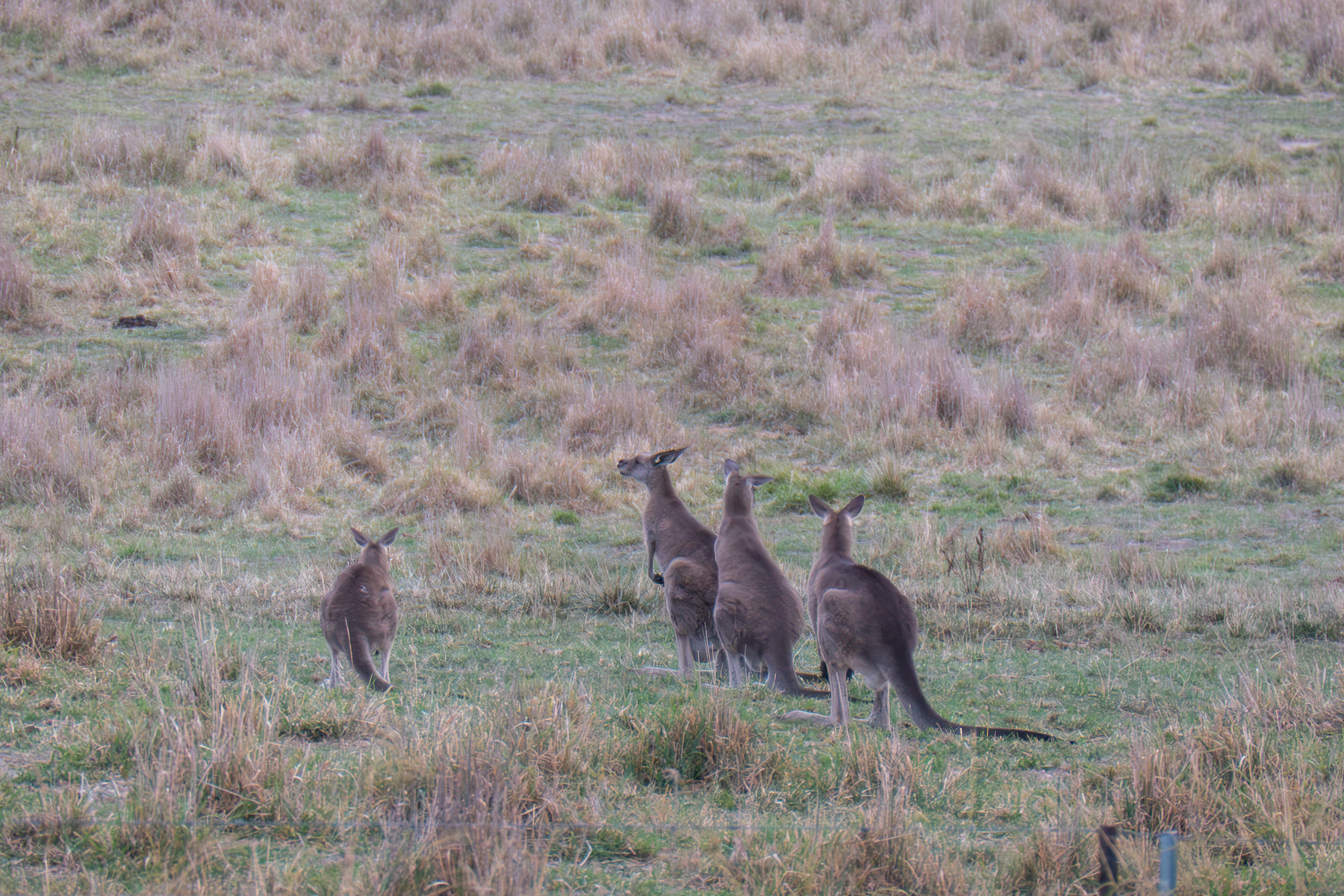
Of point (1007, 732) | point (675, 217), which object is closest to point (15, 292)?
point (675, 217)

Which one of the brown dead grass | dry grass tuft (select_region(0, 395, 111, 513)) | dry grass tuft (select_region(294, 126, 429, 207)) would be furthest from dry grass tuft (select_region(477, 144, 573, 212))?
the brown dead grass

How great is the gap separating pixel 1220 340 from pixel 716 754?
1062 cm

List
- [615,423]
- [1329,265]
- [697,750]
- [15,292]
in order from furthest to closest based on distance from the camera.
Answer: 1. [1329,265]
2. [15,292]
3. [615,423]
4. [697,750]

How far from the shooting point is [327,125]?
823 inches

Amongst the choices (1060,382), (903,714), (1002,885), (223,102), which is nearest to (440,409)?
(1060,382)

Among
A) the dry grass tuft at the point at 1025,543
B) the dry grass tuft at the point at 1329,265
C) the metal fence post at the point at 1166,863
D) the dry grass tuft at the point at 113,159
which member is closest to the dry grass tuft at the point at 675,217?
the dry grass tuft at the point at 113,159

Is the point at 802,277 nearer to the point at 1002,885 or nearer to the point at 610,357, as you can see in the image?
the point at 610,357

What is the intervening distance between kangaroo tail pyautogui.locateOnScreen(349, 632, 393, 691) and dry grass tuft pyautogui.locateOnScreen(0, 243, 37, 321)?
389 inches

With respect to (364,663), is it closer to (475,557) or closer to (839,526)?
(839,526)

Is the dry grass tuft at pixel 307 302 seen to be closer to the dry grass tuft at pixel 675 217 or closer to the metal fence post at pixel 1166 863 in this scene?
the dry grass tuft at pixel 675 217

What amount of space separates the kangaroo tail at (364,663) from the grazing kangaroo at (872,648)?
194 cm

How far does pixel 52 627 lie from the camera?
21.9 ft

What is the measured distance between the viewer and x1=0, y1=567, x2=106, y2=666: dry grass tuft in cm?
663

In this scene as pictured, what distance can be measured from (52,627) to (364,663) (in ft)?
5.37
